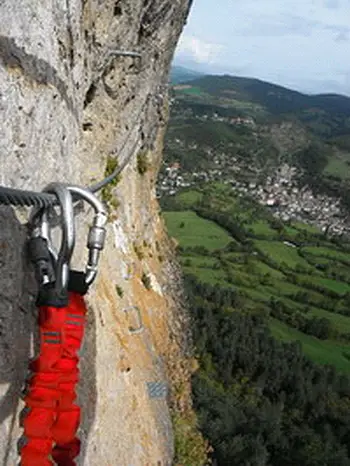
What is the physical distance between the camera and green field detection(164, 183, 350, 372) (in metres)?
69.6

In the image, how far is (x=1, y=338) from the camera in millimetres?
4055

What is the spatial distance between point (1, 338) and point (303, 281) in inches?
3269

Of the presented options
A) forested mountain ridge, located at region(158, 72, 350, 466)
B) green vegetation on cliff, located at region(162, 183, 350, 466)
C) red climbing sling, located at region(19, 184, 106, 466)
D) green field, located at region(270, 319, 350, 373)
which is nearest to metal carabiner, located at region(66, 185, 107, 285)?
red climbing sling, located at region(19, 184, 106, 466)

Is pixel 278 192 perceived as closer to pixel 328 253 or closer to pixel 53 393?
pixel 328 253

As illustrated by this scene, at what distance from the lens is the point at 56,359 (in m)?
3.70

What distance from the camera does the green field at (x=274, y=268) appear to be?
69562 mm

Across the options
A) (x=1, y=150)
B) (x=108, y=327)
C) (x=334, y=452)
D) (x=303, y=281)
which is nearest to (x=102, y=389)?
(x=108, y=327)

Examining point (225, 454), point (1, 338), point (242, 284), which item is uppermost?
point (1, 338)

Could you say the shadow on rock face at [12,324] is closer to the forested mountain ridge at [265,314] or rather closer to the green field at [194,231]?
the forested mountain ridge at [265,314]

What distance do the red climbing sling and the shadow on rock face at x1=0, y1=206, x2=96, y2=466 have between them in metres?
0.13

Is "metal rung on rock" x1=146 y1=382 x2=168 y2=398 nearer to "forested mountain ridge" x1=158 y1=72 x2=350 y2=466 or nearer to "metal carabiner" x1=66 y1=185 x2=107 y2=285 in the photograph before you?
"metal carabiner" x1=66 y1=185 x2=107 y2=285

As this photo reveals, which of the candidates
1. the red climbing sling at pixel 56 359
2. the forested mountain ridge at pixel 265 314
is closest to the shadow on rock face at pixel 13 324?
the red climbing sling at pixel 56 359

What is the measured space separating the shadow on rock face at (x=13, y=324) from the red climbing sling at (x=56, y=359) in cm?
13

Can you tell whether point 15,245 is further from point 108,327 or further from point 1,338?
point 108,327
